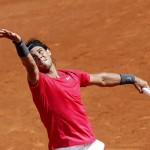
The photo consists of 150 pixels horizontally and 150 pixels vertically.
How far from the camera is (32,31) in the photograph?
14.8 m

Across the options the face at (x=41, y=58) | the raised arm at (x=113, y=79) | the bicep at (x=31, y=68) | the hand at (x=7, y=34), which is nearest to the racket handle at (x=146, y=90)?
the raised arm at (x=113, y=79)

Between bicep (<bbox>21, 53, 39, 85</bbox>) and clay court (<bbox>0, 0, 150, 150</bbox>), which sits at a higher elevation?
bicep (<bbox>21, 53, 39, 85</bbox>)

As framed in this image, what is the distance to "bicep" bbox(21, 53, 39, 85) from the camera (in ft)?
13.8

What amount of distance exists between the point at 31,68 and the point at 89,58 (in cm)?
765

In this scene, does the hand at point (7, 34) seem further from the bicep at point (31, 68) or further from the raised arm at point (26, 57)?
the bicep at point (31, 68)

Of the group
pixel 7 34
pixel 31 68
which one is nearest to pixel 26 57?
pixel 31 68

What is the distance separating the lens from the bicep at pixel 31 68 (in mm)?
4191

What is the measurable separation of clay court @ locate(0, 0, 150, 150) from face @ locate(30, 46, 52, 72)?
11.4ft

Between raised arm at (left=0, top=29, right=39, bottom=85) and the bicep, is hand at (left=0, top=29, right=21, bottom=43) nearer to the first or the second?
raised arm at (left=0, top=29, right=39, bottom=85)

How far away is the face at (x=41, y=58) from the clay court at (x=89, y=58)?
3.46 meters

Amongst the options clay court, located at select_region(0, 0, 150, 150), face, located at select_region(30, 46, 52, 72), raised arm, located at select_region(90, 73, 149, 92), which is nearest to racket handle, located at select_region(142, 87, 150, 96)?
raised arm, located at select_region(90, 73, 149, 92)

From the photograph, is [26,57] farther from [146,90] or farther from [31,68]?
[146,90]

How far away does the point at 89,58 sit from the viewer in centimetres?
1182

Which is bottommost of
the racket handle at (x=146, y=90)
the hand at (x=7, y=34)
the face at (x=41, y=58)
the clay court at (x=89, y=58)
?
the clay court at (x=89, y=58)
